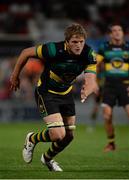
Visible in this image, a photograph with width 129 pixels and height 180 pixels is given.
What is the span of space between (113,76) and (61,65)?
188 inches

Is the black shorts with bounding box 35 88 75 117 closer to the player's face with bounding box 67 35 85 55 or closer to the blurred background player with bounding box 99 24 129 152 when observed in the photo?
the player's face with bounding box 67 35 85 55

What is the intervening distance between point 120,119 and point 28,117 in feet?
9.97

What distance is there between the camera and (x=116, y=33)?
572 inches

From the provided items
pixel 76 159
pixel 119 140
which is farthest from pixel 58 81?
pixel 119 140

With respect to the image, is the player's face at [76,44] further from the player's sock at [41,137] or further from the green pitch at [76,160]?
the green pitch at [76,160]

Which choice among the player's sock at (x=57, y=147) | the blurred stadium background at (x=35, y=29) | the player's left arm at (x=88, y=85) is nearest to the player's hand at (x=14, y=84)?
the player's left arm at (x=88, y=85)

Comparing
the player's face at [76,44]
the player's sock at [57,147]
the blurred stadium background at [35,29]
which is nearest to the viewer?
the player's face at [76,44]

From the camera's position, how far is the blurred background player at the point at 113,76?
14.8m

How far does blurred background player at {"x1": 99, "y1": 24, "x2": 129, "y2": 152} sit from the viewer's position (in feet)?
48.5

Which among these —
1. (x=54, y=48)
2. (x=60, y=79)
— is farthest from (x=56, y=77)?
(x=54, y=48)

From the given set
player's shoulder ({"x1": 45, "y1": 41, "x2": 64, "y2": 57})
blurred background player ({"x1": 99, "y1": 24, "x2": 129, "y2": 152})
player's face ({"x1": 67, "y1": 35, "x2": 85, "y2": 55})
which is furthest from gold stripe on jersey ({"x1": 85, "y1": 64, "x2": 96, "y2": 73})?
blurred background player ({"x1": 99, "y1": 24, "x2": 129, "y2": 152})

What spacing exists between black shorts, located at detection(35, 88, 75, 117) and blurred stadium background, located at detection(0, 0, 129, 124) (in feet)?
43.6

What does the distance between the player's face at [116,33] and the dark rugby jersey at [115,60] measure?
217 mm

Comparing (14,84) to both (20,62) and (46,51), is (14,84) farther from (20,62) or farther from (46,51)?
(46,51)
